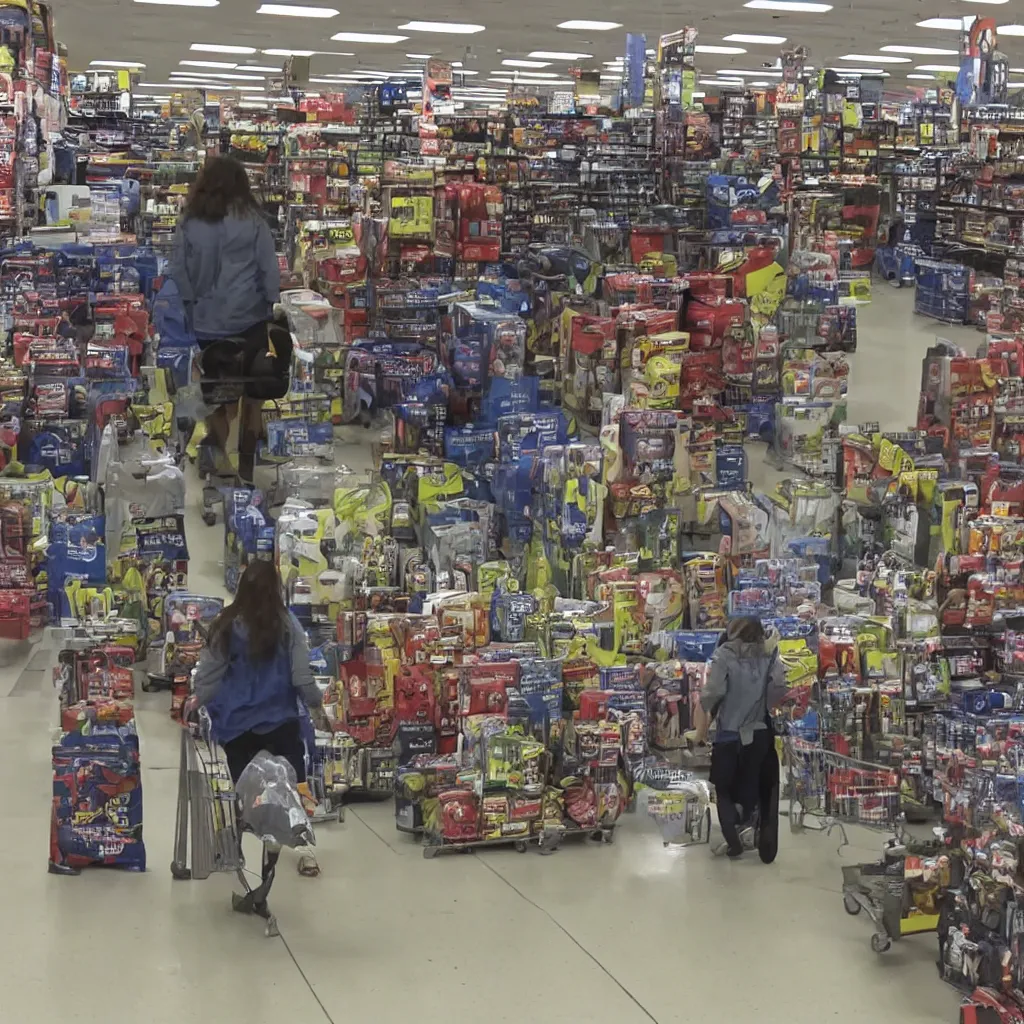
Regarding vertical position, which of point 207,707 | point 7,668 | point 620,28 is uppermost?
point 620,28

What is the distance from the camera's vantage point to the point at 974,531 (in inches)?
329

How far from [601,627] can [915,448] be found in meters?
3.08

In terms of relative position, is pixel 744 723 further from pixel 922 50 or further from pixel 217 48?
pixel 217 48

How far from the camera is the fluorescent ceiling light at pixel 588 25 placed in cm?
2233

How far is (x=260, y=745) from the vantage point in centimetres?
548

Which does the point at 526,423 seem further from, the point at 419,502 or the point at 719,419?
the point at 719,419

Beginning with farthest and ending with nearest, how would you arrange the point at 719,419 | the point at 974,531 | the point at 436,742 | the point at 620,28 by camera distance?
1. the point at 620,28
2. the point at 719,419
3. the point at 974,531
4. the point at 436,742

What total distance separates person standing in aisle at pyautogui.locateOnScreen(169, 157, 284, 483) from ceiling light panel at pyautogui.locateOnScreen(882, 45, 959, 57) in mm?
20487

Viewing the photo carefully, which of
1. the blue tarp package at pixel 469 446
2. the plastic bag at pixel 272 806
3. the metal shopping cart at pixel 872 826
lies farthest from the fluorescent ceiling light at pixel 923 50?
the plastic bag at pixel 272 806

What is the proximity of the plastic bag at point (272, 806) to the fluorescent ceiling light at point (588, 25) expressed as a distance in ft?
60.0

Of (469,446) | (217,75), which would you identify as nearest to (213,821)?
(469,446)

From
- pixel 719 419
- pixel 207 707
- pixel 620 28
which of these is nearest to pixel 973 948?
pixel 207 707

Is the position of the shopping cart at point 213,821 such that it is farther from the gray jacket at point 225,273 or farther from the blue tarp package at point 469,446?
the blue tarp package at point 469,446

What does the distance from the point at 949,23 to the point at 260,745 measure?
18645 millimetres
